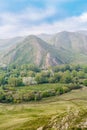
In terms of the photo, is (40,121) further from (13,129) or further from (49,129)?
(13,129)

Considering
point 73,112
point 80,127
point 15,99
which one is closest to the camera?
point 80,127

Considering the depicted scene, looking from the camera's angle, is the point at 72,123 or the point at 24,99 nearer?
the point at 72,123

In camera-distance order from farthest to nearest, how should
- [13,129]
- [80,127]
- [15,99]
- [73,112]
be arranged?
[15,99], [13,129], [73,112], [80,127]

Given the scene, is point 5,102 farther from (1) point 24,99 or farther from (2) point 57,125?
(2) point 57,125

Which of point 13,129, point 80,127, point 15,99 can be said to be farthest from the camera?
point 15,99

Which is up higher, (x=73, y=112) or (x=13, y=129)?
(x=73, y=112)

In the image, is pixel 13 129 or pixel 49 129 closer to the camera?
pixel 49 129

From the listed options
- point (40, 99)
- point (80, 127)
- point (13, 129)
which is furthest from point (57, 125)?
point (40, 99)

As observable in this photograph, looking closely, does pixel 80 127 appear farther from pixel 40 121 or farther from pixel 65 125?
pixel 40 121

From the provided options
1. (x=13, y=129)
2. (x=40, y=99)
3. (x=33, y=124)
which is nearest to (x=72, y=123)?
(x=33, y=124)
